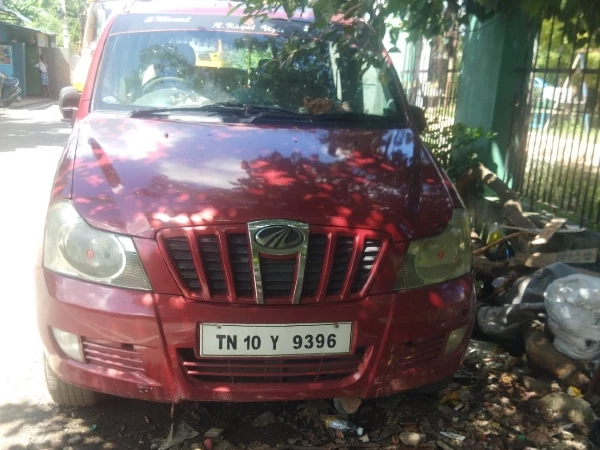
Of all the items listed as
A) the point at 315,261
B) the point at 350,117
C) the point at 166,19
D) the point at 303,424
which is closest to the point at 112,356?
the point at 315,261

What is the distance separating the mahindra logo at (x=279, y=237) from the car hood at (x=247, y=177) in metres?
0.06

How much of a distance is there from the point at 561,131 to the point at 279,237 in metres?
3.61

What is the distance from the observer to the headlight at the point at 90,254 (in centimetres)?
241

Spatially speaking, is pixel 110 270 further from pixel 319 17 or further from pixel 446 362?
pixel 319 17

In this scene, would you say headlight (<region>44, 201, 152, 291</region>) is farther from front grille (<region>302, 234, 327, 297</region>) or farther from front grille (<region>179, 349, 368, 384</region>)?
front grille (<region>302, 234, 327, 297</region>)

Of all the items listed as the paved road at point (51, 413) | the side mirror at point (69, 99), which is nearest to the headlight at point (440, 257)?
the paved road at point (51, 413)

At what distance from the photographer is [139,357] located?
96.1 inches

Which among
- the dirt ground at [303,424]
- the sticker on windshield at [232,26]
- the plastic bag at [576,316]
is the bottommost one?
the dirt ground at [303,424]

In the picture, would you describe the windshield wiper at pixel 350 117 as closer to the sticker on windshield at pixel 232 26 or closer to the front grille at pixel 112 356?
the sticker on windshield at pixel 232 26

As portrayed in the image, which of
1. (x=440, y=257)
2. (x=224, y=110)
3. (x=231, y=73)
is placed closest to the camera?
(x=440, y=257)

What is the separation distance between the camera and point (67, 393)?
289cm

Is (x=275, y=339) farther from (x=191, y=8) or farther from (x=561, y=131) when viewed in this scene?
(x=561, y=131)

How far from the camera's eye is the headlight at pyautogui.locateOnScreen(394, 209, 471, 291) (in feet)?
8.50

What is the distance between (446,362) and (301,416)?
2.48 ft
